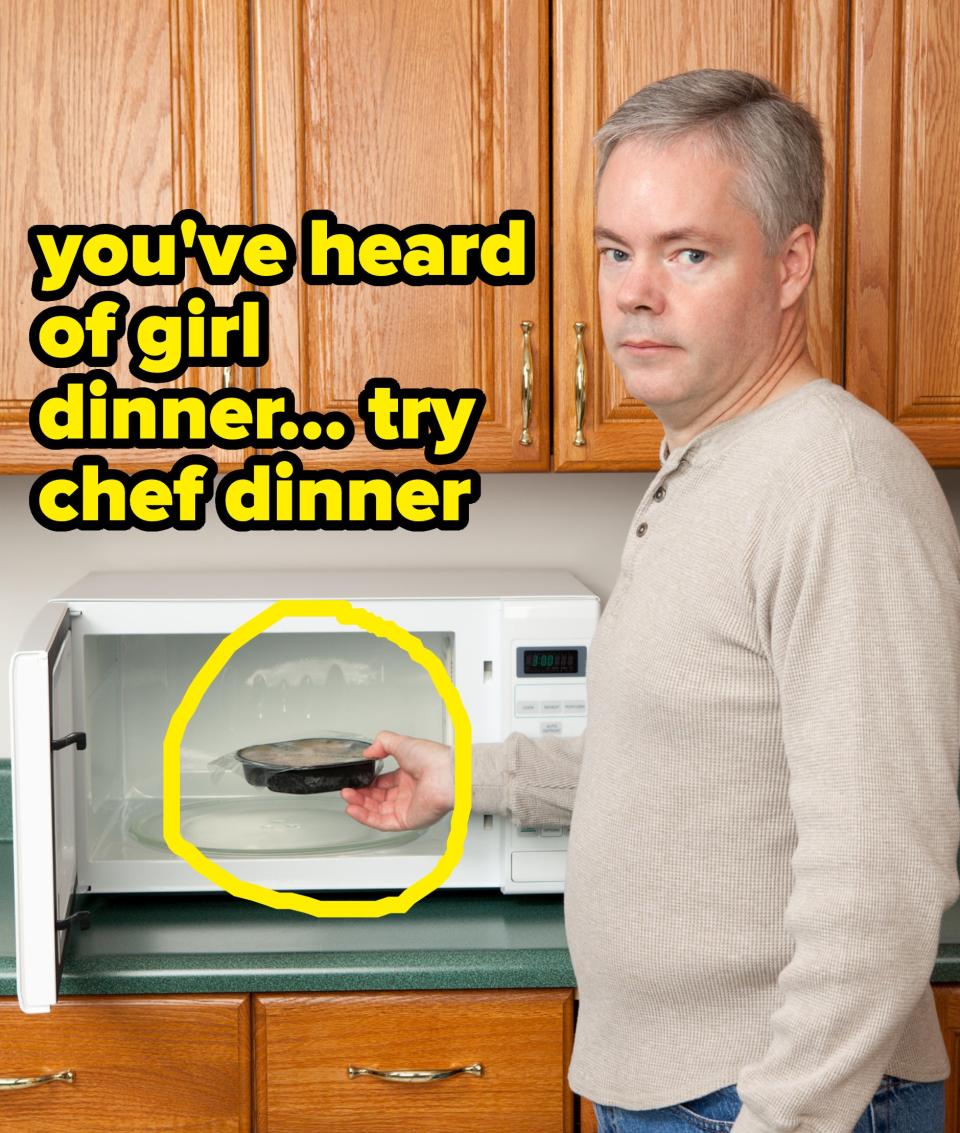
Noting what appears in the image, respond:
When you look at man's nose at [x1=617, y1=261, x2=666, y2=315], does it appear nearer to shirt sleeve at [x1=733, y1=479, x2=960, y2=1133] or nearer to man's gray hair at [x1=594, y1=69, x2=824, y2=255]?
man's gray hair at [x1=594, y1=69, x2=824, y2=255]

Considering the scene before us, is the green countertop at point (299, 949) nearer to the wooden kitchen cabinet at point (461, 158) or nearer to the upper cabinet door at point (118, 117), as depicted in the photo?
the wooden kitchen cabinet at point (461, 158)

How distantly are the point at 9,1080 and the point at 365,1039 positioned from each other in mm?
350

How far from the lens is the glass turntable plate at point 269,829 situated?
1490 mm

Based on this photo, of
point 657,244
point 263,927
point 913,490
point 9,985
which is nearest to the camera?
point 913,490

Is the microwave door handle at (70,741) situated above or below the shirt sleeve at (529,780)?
above

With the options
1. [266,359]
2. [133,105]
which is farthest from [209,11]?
[266,359]

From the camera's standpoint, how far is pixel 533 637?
143cm

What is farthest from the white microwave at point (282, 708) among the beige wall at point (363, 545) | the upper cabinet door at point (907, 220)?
the upper cabinet door at point (907, 220)

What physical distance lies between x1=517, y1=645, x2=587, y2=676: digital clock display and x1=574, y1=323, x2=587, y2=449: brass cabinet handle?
238mm

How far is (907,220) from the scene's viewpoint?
148 cm

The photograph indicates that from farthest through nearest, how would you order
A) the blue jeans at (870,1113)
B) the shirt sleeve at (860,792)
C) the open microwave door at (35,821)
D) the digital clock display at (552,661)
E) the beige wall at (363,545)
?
the beige wall at (363,545)
the digital clock display at (552,661)
the open microwave door at (35,821)
the blue jeans at (870,1113)
the shirt sleeve at (860,792)

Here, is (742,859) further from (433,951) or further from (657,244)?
(433,951)

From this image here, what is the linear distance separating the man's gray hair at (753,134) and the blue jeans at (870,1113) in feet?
1.89

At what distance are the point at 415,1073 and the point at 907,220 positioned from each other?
3.46 feet
